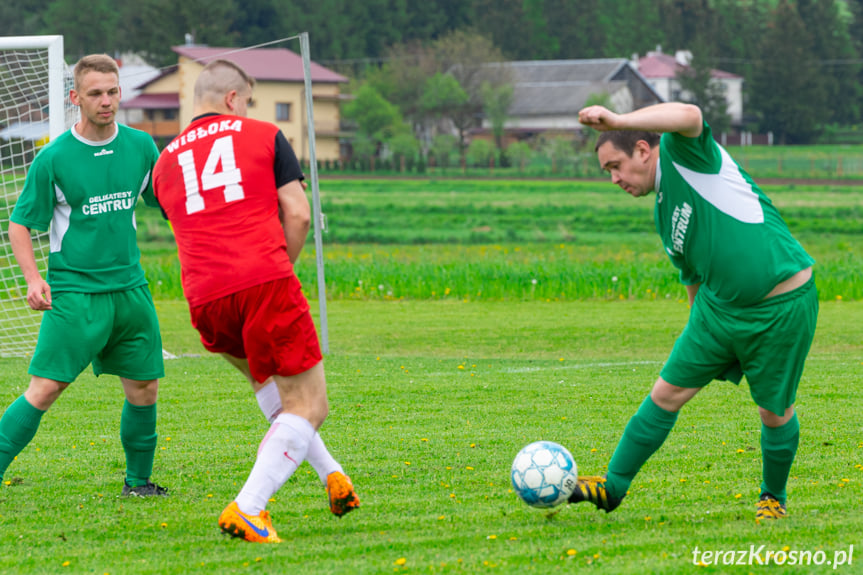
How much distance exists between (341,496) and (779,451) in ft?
6.52

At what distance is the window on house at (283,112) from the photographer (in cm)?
6949

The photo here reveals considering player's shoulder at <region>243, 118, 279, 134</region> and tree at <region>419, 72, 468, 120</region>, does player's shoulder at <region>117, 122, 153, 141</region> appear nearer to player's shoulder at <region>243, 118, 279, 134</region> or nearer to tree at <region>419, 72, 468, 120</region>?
player's shoulder at <region>243, 118, 279, 134</region>

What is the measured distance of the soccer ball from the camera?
4762 millimetres

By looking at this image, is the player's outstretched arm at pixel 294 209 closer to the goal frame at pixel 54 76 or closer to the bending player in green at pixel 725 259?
the bending player in green at pixel 725 259

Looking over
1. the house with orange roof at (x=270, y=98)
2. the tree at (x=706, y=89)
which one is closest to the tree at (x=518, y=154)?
the house with orange roof at (x=270, y=98)

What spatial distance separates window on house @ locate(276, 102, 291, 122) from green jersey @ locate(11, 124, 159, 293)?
65.4 meters

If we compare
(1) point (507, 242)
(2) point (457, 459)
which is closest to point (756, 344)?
(2) point (457, 459)

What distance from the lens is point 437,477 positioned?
5.83 meters

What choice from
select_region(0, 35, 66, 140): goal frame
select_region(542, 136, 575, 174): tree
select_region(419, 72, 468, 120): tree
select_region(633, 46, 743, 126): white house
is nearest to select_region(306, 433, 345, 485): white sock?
select_region(0, 35, 66, 140): goal frame

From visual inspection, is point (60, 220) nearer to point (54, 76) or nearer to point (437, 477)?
point (437, 477)

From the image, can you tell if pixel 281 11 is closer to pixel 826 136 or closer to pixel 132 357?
pixel 826 136

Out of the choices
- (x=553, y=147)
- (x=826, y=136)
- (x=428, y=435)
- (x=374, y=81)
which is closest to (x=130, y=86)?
(x=374, y=81)

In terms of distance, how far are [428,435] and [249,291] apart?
3.03 metres

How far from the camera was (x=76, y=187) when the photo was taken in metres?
5.21
